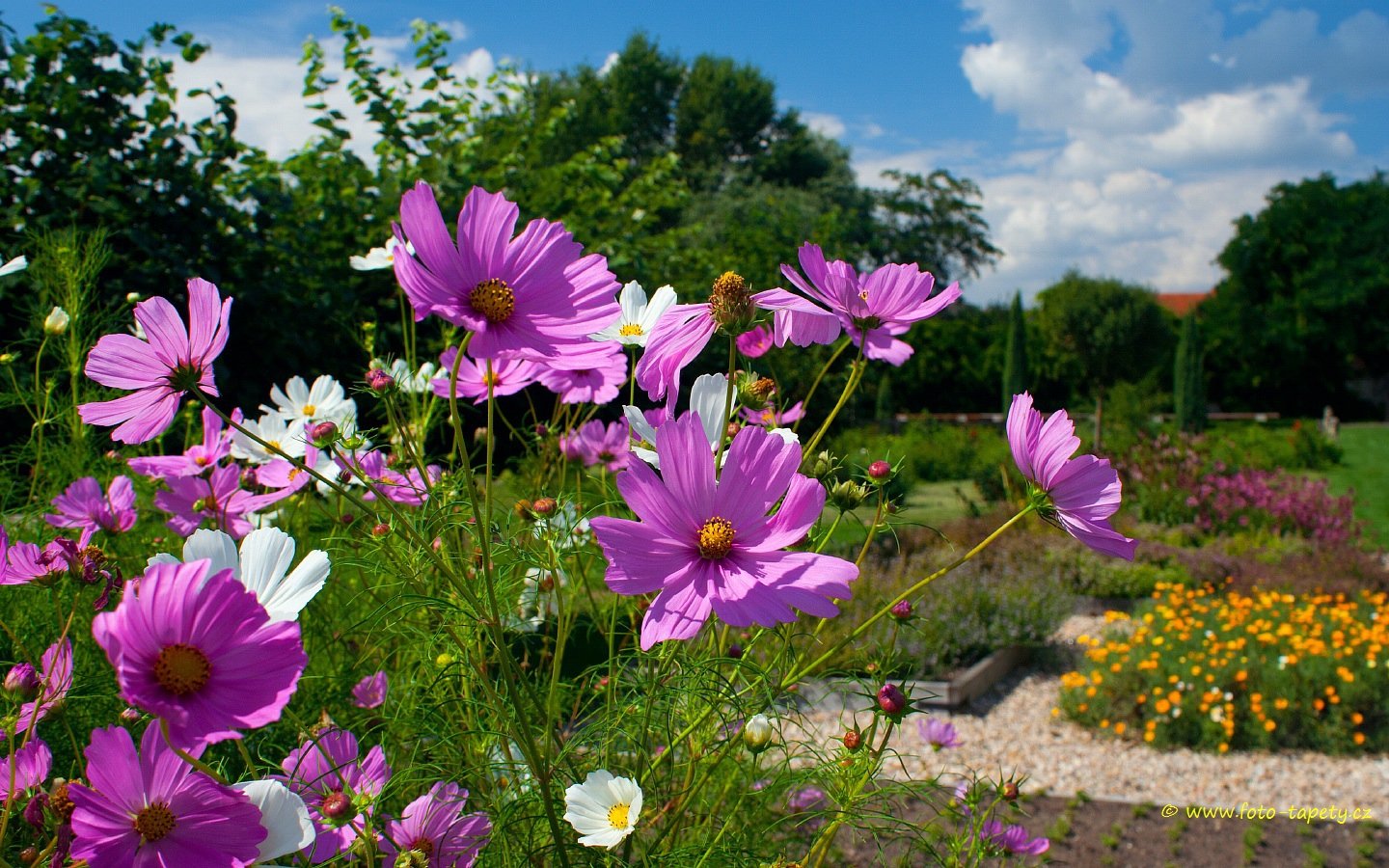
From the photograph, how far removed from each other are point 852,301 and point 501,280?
381 millimetres

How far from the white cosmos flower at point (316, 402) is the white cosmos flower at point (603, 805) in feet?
2.17

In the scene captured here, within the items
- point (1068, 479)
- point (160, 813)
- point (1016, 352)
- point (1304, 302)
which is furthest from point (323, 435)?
point (1304, 302)

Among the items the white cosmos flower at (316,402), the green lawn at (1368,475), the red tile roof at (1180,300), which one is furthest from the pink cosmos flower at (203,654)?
the red tile roof at (1180,300)

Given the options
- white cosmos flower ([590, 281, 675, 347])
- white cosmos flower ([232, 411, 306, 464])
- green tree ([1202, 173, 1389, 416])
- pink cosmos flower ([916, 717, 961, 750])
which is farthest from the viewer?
green tree ([1202, 173, 1389, 416])

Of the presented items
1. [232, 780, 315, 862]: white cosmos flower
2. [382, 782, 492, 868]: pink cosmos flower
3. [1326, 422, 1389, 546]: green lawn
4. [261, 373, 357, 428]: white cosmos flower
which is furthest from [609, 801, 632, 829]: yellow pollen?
[1326, 422, 1389, 546]: green lawn

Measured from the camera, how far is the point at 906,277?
1.00m

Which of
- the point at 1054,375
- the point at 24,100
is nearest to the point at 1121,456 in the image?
the point at 24,100

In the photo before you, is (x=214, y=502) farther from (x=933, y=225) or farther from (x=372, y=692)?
(x=933, y=225)

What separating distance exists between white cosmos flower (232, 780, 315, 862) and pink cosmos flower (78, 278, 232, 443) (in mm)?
289

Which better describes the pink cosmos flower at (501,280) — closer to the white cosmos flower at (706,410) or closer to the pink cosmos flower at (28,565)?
the white cosmos flower at (706,410)

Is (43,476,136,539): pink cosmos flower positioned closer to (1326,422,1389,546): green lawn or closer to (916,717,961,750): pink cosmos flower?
A: (916,717,961,750): pink cosmos flower

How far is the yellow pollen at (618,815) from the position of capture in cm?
87

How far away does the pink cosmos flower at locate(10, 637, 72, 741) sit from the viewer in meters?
0.82

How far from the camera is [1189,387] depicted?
18422 millimetres
